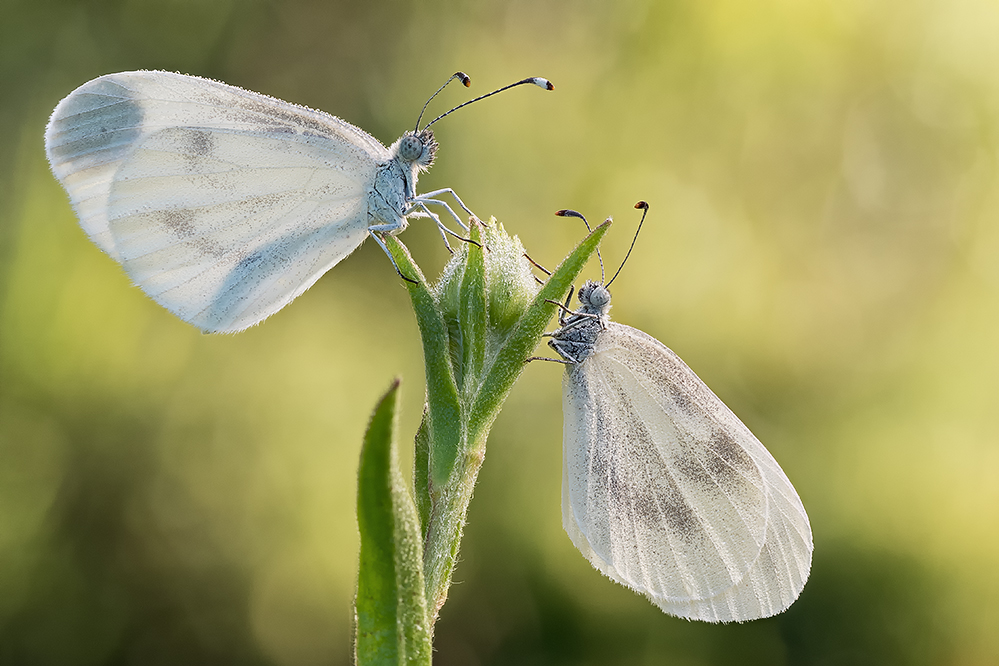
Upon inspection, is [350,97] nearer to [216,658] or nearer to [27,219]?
[27,219]

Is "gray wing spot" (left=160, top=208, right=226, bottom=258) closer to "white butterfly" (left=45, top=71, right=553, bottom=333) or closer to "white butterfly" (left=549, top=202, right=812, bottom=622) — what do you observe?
"white butterfly" (left=45, top=71, right=553, bottom=333)

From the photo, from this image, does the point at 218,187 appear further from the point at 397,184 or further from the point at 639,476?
the point at 639,476

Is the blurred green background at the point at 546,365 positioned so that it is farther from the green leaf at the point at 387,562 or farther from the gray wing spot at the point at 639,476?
the green leaf at the point at 387,562

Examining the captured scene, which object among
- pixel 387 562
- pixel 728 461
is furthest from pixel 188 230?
pixel 728 461

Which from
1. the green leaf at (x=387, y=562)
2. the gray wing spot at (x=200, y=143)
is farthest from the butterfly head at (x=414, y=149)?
the green leaf at (x=387, y=562)

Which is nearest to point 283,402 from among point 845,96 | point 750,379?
point 750,379

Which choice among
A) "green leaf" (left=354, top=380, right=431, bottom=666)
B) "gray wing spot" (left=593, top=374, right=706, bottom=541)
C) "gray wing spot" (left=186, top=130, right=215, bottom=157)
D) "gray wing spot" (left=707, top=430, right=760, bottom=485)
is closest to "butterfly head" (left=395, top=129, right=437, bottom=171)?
"gray wing spot" (left=186, top=130, right=215, bottom=157)
